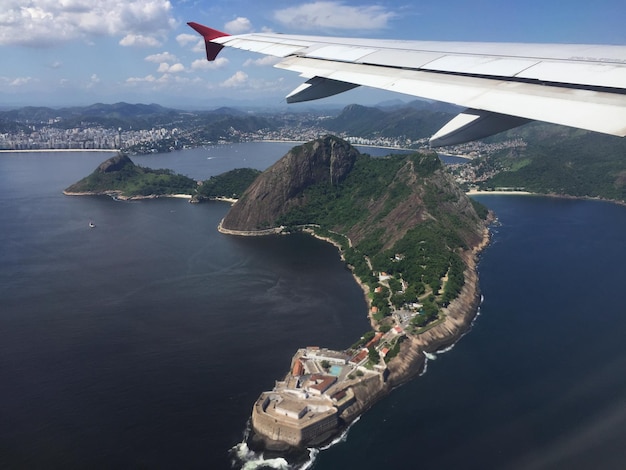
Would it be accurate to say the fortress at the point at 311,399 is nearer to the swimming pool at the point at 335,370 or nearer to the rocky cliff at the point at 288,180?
the swimming pool at the point at 335,370

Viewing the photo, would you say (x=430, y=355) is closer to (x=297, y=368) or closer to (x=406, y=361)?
(x=406, y=361)

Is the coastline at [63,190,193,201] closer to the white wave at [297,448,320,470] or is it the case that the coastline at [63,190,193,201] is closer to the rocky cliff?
the rocky cliff

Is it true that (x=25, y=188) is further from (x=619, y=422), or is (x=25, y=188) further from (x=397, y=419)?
(x=619, y=422)

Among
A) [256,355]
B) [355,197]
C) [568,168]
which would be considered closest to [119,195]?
[355,197]

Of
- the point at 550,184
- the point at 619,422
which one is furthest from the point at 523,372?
the point at 550,184

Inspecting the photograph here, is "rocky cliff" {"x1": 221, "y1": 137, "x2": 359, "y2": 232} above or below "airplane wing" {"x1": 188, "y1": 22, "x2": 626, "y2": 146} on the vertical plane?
below

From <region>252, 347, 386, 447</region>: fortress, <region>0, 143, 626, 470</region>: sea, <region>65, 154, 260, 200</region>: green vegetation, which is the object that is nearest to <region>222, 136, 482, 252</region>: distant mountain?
<region>0, 143, 626, 470</region>: sea
